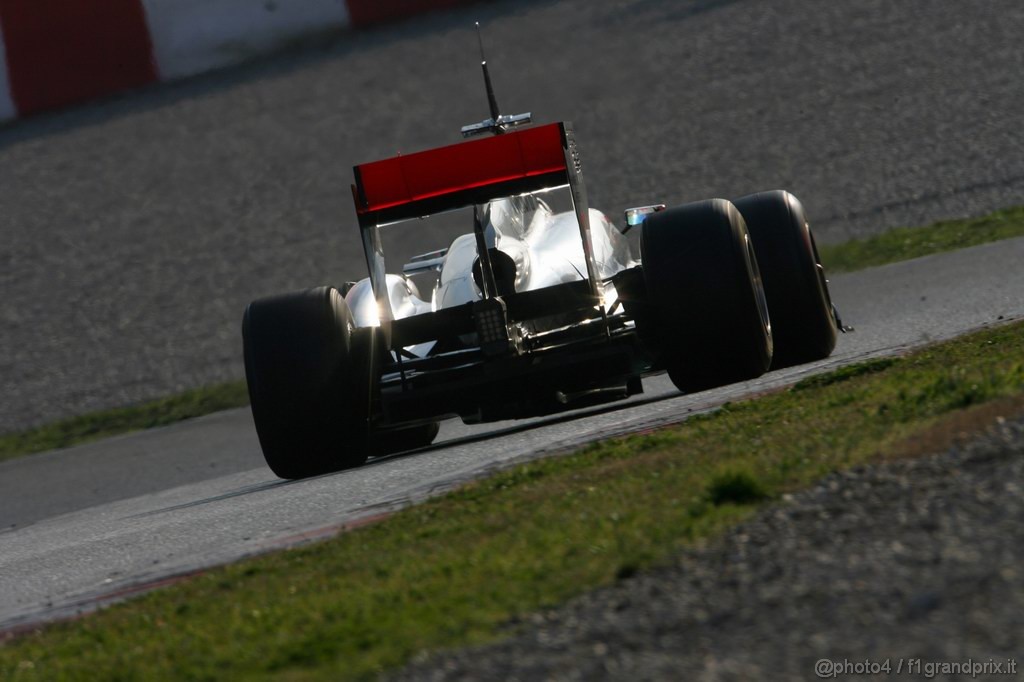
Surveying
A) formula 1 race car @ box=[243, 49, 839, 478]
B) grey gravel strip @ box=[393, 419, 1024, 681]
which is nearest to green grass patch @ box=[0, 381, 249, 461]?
formula 1 race car @ box=[243, 49, 839, 478]

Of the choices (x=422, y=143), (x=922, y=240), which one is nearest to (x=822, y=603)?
(x=922, y=240)

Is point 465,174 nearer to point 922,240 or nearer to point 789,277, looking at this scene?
point 789,277

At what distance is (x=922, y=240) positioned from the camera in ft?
47.5

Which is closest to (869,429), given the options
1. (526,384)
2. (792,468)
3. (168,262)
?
(792,468)

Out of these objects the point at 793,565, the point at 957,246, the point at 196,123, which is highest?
the point at 196,123

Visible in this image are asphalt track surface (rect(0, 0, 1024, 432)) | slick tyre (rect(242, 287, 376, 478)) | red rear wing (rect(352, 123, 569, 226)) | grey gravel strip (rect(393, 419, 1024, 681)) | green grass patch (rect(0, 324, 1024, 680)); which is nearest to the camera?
grey gravel strip (rect(393, 419, 1024, 681))

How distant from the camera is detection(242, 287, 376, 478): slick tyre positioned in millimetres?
8219

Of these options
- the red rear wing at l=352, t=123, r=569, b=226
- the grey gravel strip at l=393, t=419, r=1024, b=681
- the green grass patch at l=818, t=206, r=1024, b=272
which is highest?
the red rear wing at l=352, t=123, r=569, b=226

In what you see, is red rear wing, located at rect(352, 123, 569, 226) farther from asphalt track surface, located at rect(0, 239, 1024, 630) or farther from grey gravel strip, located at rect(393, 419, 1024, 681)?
grey gravel strip, located at rect(393, 419, 1024, 681)

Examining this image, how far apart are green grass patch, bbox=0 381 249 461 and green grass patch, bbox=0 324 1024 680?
7.28 m

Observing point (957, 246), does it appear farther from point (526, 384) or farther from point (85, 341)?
point (85, 341)

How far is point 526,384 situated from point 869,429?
8.72 feet

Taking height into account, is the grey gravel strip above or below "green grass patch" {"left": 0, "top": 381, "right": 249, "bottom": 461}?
above

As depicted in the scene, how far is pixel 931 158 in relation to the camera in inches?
645
